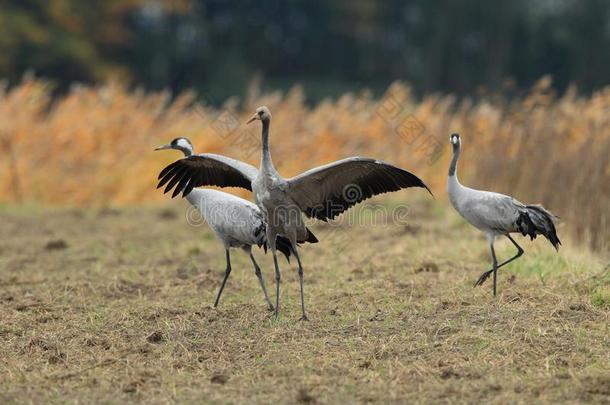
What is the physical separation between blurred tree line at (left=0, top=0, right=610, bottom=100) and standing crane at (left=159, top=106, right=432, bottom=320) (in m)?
25.4

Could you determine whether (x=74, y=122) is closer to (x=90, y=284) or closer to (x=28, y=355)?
(x=90, y=284)

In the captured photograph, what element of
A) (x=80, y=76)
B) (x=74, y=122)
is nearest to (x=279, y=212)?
(x=74, y=122)

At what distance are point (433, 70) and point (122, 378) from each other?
1275 inches

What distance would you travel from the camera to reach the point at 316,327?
239 inches

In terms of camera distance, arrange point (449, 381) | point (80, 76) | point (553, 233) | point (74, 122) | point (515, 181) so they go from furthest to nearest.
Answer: point (80, 76), point (74, 122), point (515, 181), point (553, 233), point (449, 381)

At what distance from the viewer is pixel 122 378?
16.4 feet

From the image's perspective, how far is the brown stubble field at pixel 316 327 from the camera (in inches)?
189

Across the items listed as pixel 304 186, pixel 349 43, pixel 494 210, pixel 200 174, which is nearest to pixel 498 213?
pixel 494 210

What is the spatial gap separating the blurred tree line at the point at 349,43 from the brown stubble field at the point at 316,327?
77.0 feet

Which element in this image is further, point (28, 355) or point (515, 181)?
point (515, 181)

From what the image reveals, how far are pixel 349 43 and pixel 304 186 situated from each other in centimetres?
3251

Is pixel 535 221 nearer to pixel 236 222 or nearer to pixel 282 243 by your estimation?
pixel 282 243

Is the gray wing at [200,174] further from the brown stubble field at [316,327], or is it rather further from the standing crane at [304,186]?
the brown stubble field at [316,327]

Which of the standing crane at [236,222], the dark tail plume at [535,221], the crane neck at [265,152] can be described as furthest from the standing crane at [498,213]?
the crane neck at [265,152]
